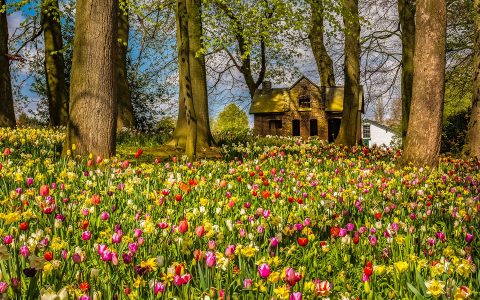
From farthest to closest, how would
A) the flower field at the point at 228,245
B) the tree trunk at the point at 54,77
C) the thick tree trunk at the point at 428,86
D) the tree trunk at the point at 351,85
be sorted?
the tree trunk at the point at 54,77
the tree trunk at the point at 351,85
the thick tree trunk at the point at 428,86
the flower field at the point at 228,245

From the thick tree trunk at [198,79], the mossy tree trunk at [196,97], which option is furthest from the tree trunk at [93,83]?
the thick tree trunk at [198,79]

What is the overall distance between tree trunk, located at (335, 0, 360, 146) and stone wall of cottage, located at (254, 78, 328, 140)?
23.9 meters

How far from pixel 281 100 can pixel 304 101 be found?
2.33 meters

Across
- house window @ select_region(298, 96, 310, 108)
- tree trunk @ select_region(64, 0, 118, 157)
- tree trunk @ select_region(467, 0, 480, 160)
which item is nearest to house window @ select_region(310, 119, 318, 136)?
house window @ select_region(298, 96, 310, 108)

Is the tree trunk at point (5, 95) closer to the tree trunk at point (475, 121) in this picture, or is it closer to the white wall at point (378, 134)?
the tree trunk at point (475, 121)

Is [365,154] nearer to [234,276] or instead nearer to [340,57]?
[234,276]

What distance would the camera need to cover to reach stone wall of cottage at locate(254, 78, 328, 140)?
147ft

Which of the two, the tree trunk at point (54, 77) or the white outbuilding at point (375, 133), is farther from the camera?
the white outbuilding at point (375, 133)

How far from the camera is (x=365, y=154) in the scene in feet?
43.9

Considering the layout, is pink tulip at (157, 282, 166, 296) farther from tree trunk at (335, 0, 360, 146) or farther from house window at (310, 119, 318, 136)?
house window at (310, 119, 318, 136)

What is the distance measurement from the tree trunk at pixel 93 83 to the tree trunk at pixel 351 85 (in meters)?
13.3

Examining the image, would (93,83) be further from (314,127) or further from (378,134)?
(378,134)

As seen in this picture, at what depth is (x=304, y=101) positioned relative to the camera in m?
45.7

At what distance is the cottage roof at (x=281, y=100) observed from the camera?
141 feet
